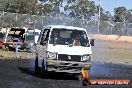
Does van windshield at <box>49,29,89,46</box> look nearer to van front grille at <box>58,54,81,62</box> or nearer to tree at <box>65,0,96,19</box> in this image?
van front grille at <box>58,54,81,62</box>

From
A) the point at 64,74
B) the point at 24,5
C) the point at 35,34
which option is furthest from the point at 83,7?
the point at 64,74

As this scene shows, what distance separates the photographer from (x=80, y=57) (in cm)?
1700

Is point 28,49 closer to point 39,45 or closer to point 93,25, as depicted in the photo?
point 39,45

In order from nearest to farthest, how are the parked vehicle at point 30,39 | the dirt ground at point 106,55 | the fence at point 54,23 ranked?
the dirt ground at point 106,55 < the parked vehicle at point 30,39 < the fence at point 54,23

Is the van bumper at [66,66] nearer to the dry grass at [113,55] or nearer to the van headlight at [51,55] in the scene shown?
the van headlight at [51,55]

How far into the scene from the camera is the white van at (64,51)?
16.9 meters

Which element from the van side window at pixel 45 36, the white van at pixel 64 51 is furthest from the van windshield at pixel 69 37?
the van side window at pixel 45 36

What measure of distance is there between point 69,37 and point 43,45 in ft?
3.75

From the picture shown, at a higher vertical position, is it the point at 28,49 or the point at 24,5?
the point at 24,5

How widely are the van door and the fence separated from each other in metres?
31.1

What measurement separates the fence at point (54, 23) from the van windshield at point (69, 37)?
105ft

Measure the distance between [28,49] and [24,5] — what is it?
3796 centimetres

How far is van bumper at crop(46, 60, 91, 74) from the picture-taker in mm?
16797

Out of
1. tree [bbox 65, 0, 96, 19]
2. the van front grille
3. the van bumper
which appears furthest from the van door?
tree [bbox 65, 0, 96, 19]
